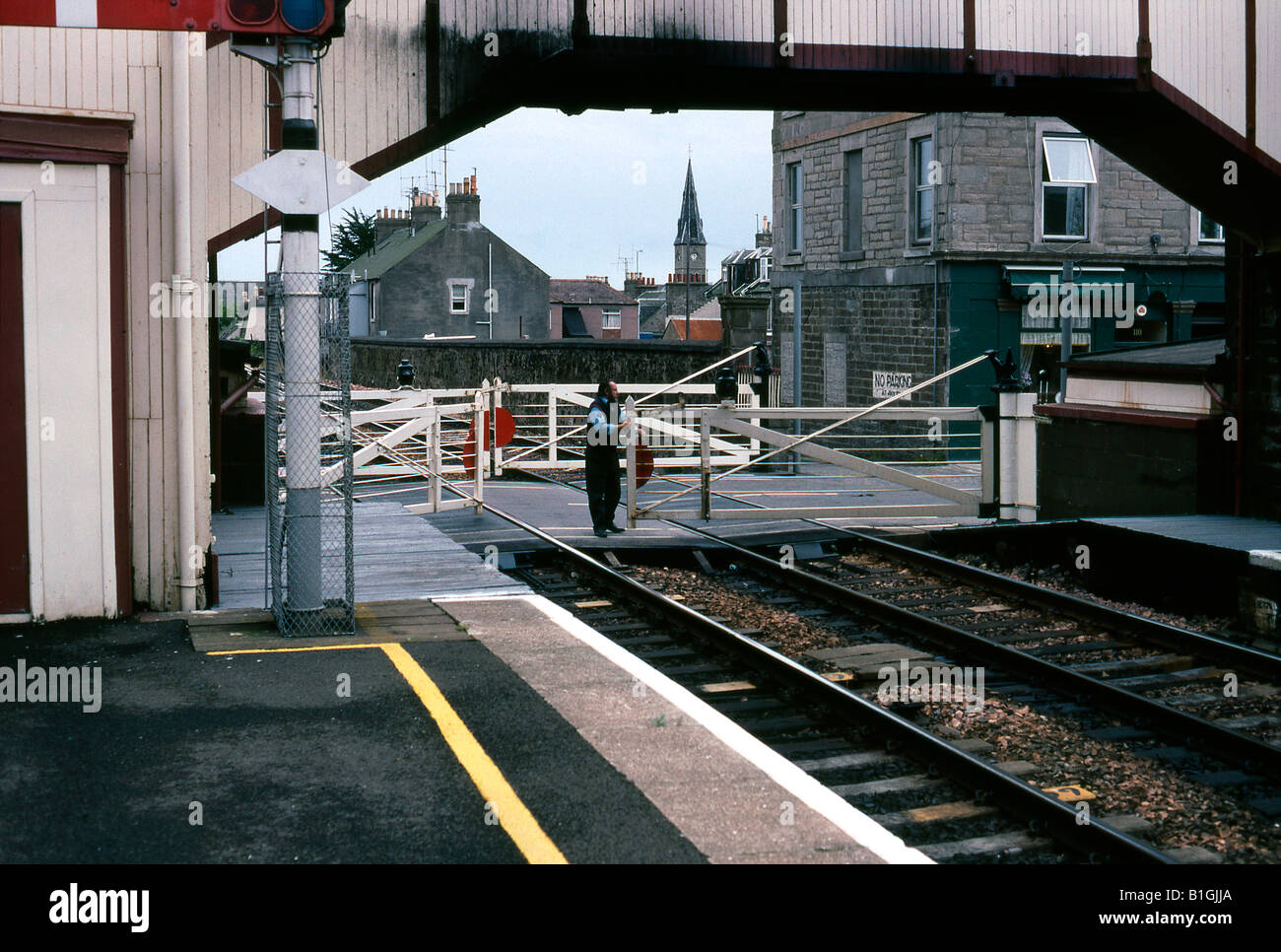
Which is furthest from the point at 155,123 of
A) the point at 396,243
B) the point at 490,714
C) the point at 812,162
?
the point at 396,243

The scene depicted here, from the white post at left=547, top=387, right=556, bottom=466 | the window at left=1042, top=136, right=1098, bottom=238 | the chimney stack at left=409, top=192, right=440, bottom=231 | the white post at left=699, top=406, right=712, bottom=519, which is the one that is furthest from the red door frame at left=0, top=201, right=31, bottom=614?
the chimney stack at left=409, top=192, right=440, bottom=231

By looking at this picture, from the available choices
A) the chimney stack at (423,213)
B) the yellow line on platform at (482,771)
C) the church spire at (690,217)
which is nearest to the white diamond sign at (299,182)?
the yellow line on platform at (482,771)

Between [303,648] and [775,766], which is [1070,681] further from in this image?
[303,648]

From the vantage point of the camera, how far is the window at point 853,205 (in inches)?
1130

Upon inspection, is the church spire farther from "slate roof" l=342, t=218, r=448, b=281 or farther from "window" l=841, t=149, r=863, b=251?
"window" l=841, t=149, r=863, b=251

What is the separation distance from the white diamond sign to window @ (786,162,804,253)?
22906 millimetres

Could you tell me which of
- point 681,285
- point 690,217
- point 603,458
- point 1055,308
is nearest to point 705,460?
point 603,458

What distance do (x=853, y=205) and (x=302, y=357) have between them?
2152cm

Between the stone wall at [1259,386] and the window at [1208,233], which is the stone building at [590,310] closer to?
the window at [1208,233]

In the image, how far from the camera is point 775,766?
6.43 m

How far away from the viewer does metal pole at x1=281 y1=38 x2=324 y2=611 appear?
348 inches

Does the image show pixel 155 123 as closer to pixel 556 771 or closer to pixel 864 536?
pixel 556 771

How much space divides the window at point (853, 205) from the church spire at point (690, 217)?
311 ft

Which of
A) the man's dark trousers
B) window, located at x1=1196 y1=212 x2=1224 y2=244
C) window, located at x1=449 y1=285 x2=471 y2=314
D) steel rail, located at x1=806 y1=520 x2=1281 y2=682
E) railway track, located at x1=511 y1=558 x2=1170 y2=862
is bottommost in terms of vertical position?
railway track, located at x1=511 y1=558 x2=1170 y2=862
